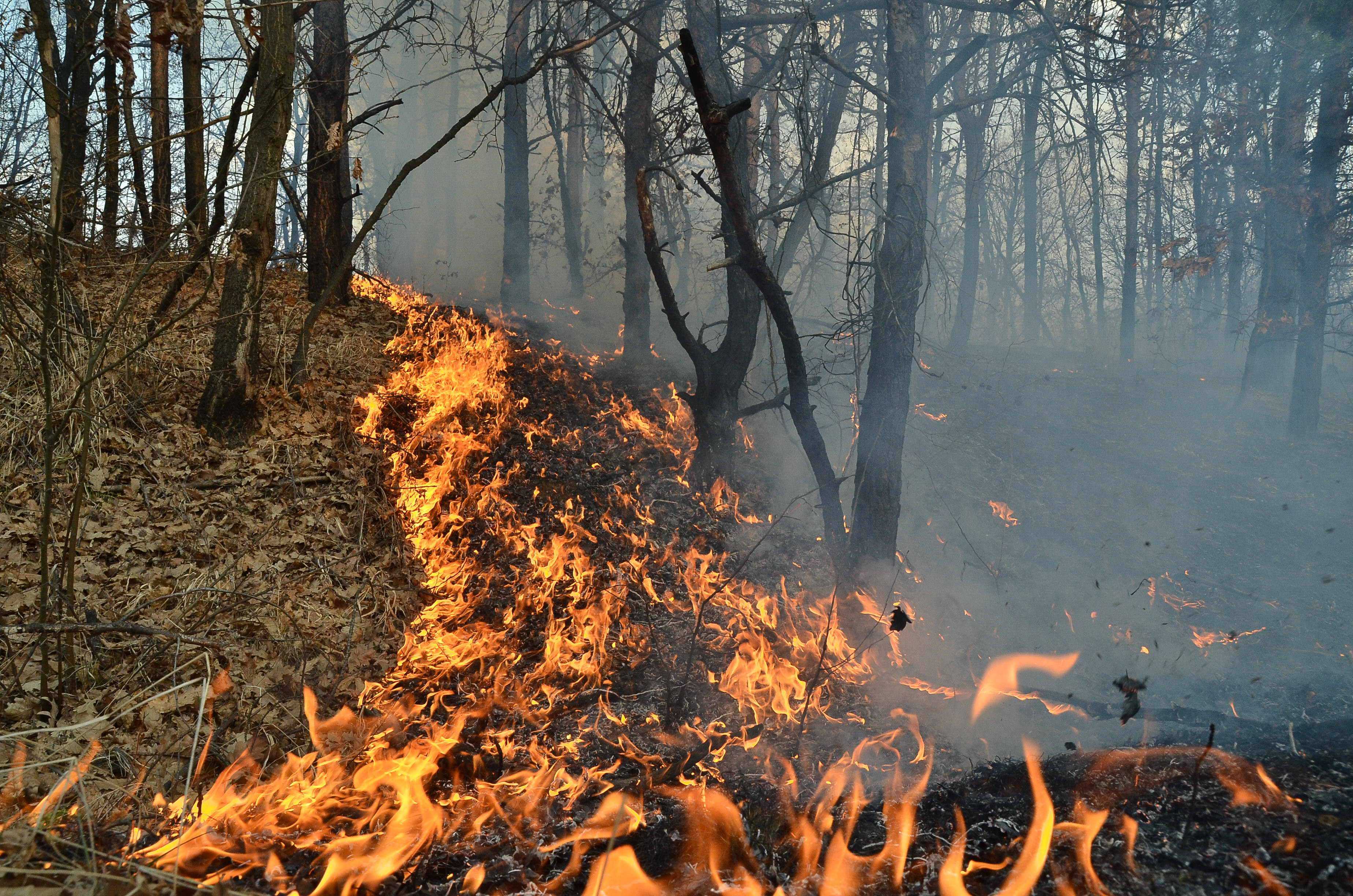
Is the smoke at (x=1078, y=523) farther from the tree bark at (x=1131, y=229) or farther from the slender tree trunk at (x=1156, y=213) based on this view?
the slender tree trunk at (x=1156, y=213)

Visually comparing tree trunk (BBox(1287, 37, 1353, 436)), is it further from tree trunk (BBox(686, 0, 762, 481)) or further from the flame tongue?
A: the flame tongue

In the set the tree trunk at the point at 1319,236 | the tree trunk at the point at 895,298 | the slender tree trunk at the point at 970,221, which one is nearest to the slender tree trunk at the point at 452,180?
the slender tree trunk at the point at 970,221

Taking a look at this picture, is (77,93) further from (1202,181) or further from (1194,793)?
(1202,181)

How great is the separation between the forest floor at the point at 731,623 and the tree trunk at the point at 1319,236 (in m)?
2.50

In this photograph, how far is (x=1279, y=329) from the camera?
1316 centimetres

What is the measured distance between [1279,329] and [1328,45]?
4562 mm

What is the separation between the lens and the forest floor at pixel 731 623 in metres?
3.21

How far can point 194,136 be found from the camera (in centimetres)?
709

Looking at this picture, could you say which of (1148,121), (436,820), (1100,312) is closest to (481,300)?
(436,820)

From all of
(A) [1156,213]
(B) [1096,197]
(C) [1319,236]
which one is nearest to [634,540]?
(B) [1096,197]

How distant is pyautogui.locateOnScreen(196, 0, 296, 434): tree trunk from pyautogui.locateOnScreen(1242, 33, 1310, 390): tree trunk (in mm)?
15145

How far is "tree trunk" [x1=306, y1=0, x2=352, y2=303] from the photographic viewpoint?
301 inches

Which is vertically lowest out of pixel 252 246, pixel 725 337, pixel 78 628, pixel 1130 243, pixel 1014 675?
pixel 1014 675

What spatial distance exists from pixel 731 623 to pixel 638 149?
6.68 metres
